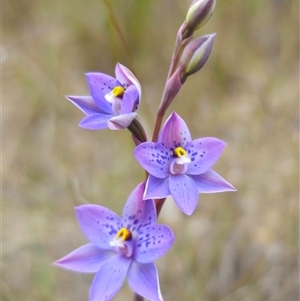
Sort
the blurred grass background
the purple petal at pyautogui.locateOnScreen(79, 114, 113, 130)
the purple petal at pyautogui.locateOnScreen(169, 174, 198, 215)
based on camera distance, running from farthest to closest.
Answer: the blurred grass background
the purple petal at pyautogui.locateOnScreen(79, 114, 113, 130)
the purple petal at pyautogui.locateOnScreen(169, 174, 198, 215)

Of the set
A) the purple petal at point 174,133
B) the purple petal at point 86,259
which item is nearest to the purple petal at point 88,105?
the purple petal at point 174,133

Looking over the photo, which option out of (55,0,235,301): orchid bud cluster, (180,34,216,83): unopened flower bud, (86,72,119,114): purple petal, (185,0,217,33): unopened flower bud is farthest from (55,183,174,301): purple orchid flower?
(185,0,217,33): unopened flower bud

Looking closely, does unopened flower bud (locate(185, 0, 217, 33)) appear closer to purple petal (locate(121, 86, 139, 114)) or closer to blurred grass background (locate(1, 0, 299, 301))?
purple petal (locate(121, 86, 139, 114))

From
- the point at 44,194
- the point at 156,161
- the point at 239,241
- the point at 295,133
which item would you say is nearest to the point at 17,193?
the point at 44,194

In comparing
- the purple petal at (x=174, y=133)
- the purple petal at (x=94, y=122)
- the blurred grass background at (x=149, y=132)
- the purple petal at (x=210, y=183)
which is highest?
the purple petal at (x=94, y=122)

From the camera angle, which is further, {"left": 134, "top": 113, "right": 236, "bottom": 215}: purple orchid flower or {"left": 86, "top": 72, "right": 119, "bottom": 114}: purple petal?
{"left": 86, "top": 72, "right": 119, "bottom": 114}: purple petal

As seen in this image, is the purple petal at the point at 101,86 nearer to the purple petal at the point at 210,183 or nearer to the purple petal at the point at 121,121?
the purple petal at the point at 121,121

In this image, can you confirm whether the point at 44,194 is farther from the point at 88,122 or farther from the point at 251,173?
the point at 88,122
